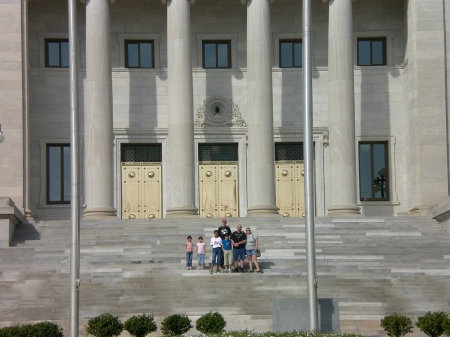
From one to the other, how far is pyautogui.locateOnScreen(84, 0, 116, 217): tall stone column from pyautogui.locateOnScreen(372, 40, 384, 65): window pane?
13.8m

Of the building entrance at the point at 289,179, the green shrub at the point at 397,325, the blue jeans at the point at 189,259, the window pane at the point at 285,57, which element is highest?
the window pane at the point at 285,57

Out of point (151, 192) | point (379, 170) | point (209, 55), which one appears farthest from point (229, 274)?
point (209, 55)

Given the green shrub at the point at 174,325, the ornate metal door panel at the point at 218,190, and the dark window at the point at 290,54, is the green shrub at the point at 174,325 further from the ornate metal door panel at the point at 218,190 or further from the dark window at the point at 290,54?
the dark window at the point at 290,54

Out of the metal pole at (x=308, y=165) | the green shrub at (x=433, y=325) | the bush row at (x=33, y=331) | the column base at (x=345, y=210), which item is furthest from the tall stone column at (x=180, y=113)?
the green shrub at (x=433, y=325)

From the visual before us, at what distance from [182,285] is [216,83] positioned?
18339mm

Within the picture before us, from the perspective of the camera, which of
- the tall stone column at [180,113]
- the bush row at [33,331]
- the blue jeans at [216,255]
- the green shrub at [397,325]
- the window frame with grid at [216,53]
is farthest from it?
the window frame with grid at [216,53]

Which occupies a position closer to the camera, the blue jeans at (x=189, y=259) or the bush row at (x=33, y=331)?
the bush row at (x=33, y=331)

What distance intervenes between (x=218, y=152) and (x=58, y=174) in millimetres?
7923

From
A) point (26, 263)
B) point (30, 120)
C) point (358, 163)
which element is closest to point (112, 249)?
point (26, 263)

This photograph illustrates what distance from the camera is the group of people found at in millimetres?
46062

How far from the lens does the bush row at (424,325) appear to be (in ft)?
120

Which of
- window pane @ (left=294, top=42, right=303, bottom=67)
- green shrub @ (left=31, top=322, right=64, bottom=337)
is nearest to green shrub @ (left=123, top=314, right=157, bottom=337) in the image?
green shrub @ (left=31, top=322, right=64, bottom=337)

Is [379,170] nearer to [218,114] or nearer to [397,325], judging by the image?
[218,114]

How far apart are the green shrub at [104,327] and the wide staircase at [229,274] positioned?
Answer: 3.12 meters
